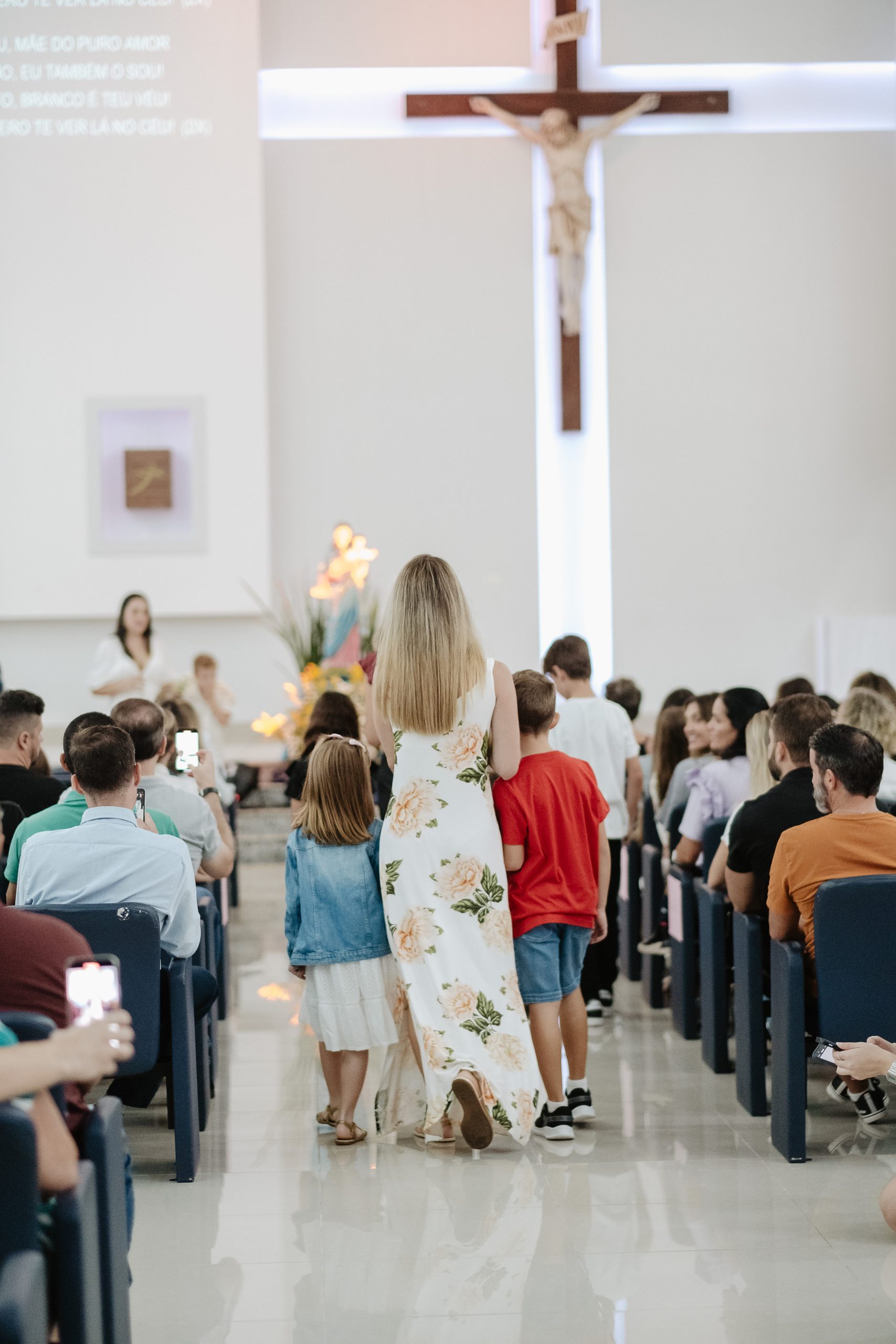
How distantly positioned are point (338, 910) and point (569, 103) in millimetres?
6956

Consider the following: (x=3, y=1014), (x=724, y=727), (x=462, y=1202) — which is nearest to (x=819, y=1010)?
(x=462, y=1202)

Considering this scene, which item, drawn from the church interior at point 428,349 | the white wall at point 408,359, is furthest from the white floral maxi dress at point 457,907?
the white wall at point 408,359

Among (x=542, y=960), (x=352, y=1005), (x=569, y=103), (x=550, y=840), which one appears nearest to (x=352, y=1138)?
(x=352, y=1005)

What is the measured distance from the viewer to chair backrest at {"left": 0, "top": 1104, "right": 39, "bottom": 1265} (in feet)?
4.88

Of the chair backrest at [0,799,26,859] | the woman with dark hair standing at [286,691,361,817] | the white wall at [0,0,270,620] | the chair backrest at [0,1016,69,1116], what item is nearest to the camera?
the chair backrest at [0,1016,69,1116]

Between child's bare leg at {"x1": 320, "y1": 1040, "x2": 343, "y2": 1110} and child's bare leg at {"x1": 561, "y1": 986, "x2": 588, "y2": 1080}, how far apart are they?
1.88 ft

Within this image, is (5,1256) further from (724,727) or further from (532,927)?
(724,727)

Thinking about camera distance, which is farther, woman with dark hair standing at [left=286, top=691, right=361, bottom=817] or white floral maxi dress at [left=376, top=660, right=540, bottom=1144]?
woman with dark hair standing at [left=286, top=691, right=361, bottom=817]

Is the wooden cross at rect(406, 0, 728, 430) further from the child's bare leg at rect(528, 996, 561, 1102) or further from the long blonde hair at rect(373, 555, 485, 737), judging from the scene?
the child's bare leg at rect(528, 996, 561, 1102)

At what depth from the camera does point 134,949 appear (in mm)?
2883

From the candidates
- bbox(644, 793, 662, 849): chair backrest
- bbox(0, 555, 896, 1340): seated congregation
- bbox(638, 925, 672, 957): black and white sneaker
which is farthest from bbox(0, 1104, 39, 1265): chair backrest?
bbox(644, 793, 662, 849): chair backrest

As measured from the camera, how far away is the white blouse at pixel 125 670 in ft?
24.3

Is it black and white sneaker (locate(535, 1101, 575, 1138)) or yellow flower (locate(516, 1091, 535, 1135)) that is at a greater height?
yellow flower (locate(516, 1091, 535, 1135))

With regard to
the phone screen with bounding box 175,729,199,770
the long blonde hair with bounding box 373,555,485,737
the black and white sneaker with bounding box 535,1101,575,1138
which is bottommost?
the black and white sneaker with bounding box 535,1101,575,1138
